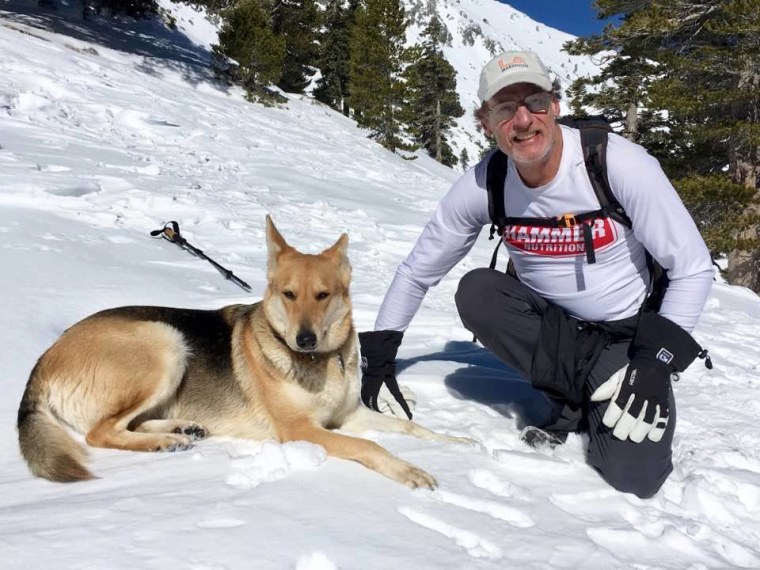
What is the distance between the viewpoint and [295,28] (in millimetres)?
25297

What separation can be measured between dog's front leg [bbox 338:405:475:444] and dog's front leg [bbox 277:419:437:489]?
16.1 inches

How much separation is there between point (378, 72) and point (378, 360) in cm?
2384

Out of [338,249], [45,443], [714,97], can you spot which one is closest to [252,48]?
[714,97]

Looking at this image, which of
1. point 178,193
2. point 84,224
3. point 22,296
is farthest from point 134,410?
point 178,193

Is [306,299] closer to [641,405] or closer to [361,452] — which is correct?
[361,452]

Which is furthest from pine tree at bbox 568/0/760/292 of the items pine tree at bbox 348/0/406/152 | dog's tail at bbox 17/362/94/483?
dog's tail at bbox 17/362/94/483

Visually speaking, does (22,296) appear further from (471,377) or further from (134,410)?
(471,377)

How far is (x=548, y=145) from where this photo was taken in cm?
287

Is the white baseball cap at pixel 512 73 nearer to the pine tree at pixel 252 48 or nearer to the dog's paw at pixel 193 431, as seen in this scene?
the dog's paw at pixel 193 431

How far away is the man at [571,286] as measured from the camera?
2.70 meters

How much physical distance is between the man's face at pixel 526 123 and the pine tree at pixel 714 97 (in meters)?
→ 10.2

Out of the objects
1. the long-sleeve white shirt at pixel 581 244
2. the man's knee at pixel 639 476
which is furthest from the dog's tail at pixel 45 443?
the man's knee at pixel 639 476

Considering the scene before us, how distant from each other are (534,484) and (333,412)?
115cm

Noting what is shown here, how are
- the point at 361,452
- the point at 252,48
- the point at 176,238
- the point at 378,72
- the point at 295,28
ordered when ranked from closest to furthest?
the point at 361,452 < the point at 176,238 < the point at 252,48 < the point at 378,72 < the point at 295,28
